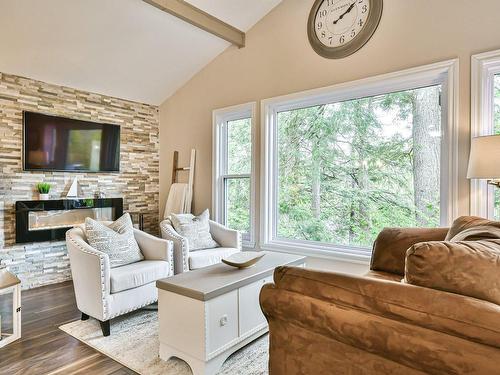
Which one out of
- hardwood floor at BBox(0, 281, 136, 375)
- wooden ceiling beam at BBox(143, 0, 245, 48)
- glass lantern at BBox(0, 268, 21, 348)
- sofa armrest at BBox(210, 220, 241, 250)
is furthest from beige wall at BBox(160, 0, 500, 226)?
glass lantern at BBox(0, 268, 21, 348)

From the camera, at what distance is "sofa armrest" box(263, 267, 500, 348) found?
3.00 ft

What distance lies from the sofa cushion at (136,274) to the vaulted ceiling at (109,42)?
8.18 ft

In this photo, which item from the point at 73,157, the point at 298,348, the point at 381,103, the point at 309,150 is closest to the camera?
the point at 298,348

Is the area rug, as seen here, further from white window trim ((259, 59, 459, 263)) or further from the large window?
the large window

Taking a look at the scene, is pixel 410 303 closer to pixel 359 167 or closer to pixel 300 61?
pixel 359 167

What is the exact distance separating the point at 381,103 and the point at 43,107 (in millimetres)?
3837

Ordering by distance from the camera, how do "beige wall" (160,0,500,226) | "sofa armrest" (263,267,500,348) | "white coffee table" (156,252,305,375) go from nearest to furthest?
"sofa armrest" (263,267,500,348)
"white coffee table" (156,252,305,375)
"beige wall" (160,0,500,226)

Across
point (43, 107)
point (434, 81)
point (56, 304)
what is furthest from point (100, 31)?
point (434, 81)

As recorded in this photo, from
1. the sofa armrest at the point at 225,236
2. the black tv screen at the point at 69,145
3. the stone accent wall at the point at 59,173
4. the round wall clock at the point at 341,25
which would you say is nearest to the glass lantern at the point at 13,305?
the stone accent wall at the point at 59,173

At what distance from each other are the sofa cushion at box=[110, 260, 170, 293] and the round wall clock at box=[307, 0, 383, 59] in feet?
8.84

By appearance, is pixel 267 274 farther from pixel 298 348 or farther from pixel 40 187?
pixel 40 187

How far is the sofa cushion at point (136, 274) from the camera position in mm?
2596

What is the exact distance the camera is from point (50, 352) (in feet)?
7.64

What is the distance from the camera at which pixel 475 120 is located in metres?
2.57
